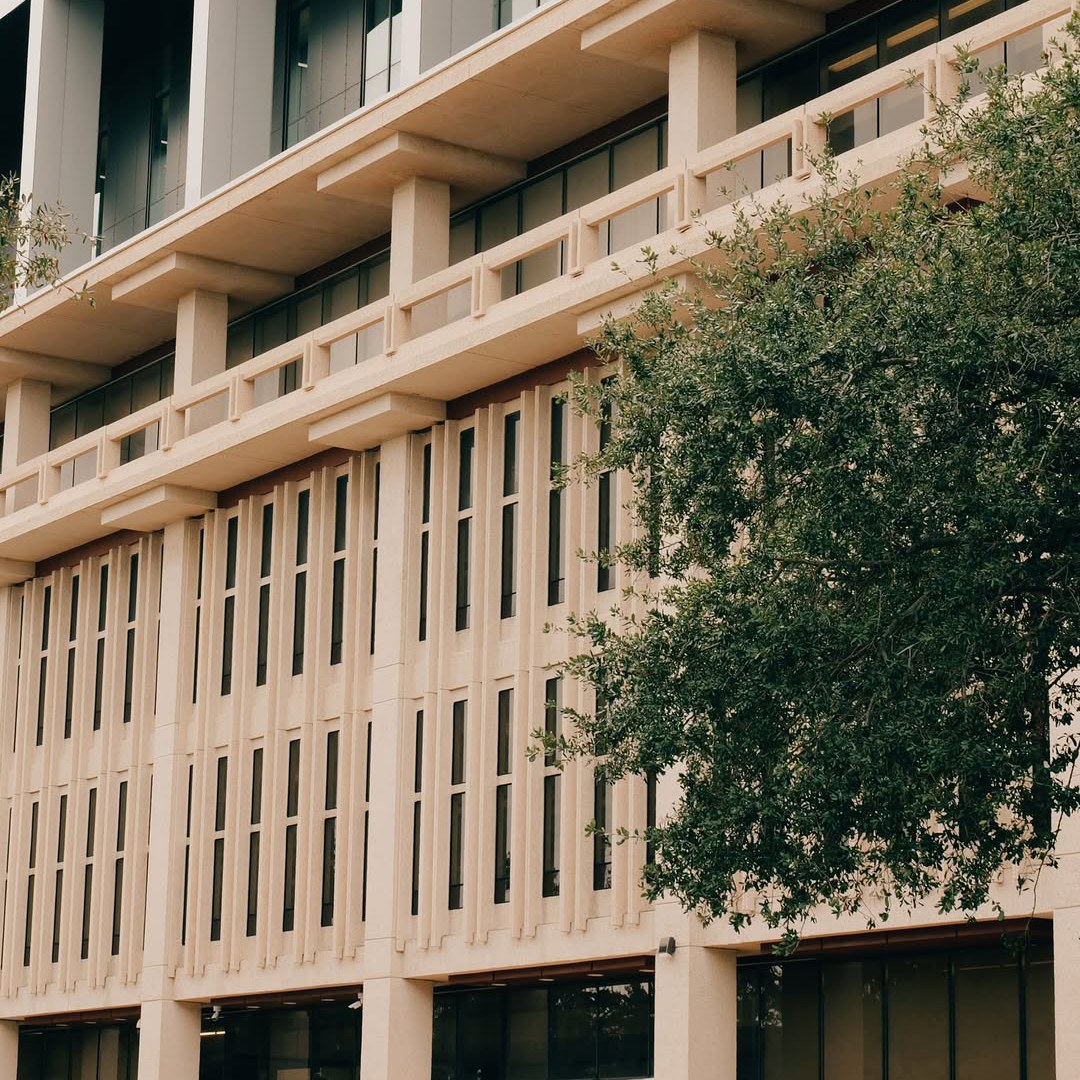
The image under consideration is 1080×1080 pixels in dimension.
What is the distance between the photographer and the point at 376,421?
33.7 m

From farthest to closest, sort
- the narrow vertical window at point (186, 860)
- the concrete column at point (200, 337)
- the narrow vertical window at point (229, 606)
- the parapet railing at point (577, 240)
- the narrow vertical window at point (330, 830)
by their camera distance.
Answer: the concrete column at point (200, 337), the narrow vertical window at point (229, 606), the narrow vertical window at point (186, 860), the narrow vertical window at point (330, 830), the parapet railing at point (577, 240)

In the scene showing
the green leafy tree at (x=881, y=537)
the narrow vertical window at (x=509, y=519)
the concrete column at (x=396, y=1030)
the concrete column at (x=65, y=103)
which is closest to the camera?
the green leafy tree at (x=881, y=537)

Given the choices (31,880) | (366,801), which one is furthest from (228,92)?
(31,880)

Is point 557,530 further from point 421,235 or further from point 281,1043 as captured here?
point 281,1043

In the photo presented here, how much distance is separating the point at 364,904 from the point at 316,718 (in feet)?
10.4

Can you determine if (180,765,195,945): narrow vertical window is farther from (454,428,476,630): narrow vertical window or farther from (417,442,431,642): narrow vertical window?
(454,428,476,630): narrow vertical window

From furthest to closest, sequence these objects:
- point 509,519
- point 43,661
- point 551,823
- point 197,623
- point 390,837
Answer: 1. point 43,661
2. point 197,623
3. point 390,837
4. point 509,519
5. point 551,823

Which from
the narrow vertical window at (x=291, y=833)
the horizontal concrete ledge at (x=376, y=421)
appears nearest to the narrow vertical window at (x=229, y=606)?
the narrow vertical window at (x=291, y=833)

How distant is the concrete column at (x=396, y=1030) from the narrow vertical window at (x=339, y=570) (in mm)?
5375

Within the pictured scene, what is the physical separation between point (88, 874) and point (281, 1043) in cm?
547

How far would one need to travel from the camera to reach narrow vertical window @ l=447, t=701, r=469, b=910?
1275 inches

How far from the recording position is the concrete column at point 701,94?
30.0m

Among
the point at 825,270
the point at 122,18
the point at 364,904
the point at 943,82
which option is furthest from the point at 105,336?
the point at 825,270

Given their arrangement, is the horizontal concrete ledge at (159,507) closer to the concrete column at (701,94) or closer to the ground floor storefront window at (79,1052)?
the ground floor storefront window at (79,1052)
